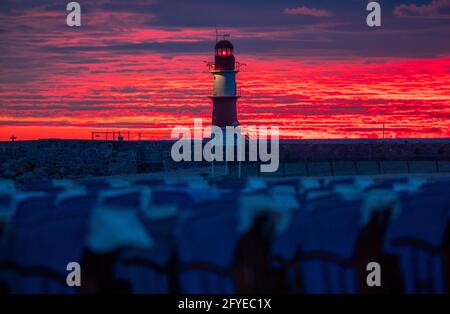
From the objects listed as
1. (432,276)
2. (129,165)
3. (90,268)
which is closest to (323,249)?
(432,276)

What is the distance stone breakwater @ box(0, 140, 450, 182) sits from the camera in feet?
215

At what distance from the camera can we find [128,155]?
66.6m

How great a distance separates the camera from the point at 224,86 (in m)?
65.2

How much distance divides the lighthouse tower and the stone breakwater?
3615 mm

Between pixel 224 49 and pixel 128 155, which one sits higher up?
pixel 224 49

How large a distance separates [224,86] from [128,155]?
7659 millimetres

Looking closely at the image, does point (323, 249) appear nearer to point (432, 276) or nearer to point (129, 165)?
point (432, 276)

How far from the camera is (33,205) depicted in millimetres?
13070

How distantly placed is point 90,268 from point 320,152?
5482 cm

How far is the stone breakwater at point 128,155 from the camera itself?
65.6 m

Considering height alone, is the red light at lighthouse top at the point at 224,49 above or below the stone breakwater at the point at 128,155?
above

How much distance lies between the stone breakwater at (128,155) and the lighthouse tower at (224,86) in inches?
142
